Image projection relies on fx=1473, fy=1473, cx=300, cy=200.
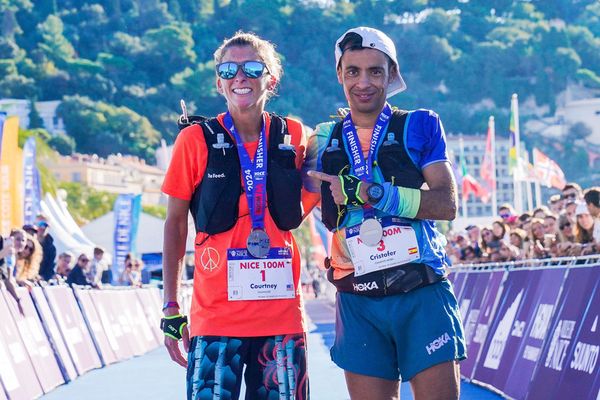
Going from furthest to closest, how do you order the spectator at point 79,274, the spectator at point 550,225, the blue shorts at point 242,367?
the spectator at point 79,274 < the spectator at point 550,225 < the blue shorts at point 242,367

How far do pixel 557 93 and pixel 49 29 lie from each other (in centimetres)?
6404

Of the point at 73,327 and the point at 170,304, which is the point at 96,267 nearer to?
the point at 73,327

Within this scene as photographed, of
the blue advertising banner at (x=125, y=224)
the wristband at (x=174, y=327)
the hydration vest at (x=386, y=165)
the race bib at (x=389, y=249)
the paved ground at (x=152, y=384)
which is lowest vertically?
the paved ground at (x=152, y=384)

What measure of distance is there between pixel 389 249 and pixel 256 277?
478 mm

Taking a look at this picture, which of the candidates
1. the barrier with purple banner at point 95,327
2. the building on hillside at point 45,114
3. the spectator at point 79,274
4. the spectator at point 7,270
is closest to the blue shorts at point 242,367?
the spectator at point 7,270

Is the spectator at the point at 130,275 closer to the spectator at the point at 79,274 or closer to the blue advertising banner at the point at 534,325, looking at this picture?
the spectator at the point at 79,274

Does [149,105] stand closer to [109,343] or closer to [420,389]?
[109,343]

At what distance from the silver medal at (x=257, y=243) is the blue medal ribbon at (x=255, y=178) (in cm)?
2

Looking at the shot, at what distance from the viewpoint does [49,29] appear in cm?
17975

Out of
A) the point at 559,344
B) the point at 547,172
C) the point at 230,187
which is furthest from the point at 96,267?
the point at 547,172

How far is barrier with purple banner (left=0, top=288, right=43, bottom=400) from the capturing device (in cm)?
1019

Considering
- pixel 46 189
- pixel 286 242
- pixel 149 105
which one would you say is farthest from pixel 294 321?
pixel 149 105

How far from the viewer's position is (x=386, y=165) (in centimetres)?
485

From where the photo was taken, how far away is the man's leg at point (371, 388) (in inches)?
187
